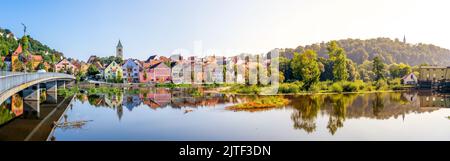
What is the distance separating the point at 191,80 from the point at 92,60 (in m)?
30.1

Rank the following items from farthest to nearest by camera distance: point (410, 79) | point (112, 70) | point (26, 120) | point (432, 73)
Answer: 1. point (112, 70)
2. point (432, 73)
3. point (410, 79)
4. point (26, 120)

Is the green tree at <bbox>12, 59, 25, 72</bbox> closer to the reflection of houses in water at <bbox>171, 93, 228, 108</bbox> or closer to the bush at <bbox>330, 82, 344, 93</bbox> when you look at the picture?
the reflection of houses in water at <bbox>171, 93, 228, 108</bbox>

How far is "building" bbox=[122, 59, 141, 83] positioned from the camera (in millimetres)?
60659

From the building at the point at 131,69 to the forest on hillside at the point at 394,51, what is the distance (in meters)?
37.6

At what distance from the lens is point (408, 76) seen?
52.2 meters

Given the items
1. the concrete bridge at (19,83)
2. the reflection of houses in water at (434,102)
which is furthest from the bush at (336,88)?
the concrete bridge at (19,83)

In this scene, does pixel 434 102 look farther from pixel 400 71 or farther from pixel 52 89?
pixel 52 89

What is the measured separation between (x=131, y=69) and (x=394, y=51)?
62.4 meters

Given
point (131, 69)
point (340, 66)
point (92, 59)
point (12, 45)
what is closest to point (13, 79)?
point (340, 66)

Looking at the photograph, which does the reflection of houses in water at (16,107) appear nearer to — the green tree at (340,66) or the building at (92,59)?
the green tree at (340,66)

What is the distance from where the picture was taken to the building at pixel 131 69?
199 ft

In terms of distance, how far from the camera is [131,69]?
61.2 meters
